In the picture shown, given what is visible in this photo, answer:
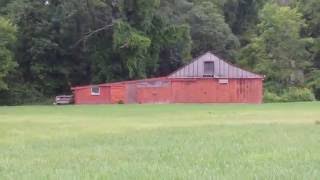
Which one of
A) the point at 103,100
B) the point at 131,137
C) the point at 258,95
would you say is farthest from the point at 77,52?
the point at 131,137

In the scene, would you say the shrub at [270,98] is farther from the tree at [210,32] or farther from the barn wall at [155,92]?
the barn wall at [155,92]

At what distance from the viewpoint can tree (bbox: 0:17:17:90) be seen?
63500 millimetres

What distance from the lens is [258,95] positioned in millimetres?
67000

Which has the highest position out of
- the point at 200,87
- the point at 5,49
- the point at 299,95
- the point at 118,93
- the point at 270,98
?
the point at 5,49

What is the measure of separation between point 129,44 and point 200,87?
28.9 ft

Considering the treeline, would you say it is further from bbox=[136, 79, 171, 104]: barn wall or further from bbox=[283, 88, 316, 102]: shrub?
bbox=[136, 79, 171, 104]: barn wall

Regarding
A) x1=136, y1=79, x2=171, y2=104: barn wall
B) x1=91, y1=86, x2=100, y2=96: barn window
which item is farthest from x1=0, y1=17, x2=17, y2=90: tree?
x1=136, y1=79, x2=171, y2=104: barn wall

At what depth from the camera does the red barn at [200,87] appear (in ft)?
220

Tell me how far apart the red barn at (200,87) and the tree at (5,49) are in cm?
980

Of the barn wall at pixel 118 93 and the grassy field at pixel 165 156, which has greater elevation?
the barn wall at pixel 118 93

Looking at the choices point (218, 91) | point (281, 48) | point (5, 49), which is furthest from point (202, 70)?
point (5, 49)

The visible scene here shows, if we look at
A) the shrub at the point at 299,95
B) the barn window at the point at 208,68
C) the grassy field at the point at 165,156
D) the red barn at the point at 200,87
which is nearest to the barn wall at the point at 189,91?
the red barn at the point at 200,87

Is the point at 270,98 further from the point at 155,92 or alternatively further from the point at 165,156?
the point at 165,156

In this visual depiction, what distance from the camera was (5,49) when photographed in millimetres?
64438
